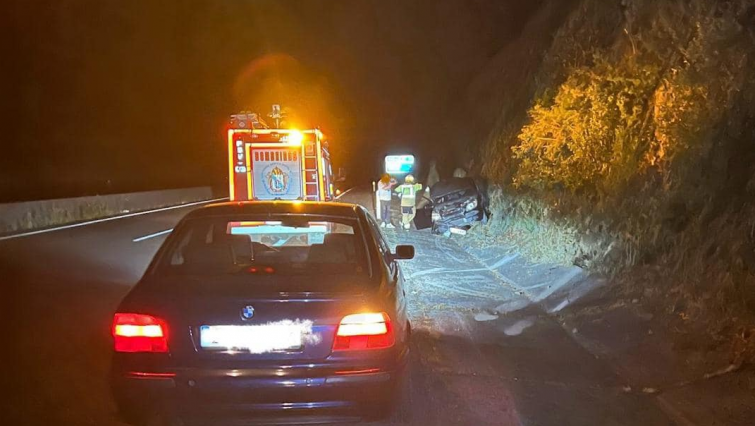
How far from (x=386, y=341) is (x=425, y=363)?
241 cm

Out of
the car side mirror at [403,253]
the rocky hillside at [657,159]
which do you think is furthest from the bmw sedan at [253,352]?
the rocky hillside at [657,159]

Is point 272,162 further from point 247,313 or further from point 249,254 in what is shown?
point 247,313

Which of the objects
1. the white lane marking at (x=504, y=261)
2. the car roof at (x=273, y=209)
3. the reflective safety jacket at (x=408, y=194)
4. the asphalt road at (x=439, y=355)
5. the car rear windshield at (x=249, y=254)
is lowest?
the white lane marking at (x=504, y=261)

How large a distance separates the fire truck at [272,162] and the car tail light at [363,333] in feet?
34.2

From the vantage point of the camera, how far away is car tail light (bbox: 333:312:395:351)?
460 cm

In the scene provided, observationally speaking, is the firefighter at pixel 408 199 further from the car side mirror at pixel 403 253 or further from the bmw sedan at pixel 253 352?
the bmw sedan at pixel 253 352

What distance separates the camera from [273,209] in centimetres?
580

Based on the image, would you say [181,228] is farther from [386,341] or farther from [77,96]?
[77,96]

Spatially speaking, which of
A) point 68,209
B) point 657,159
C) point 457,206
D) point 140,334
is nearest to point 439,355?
point 140,334

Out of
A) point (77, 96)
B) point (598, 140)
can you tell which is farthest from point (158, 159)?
point (598, 140)

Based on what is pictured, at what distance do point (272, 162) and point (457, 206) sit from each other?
608 centimetres

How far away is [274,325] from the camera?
14.9ft

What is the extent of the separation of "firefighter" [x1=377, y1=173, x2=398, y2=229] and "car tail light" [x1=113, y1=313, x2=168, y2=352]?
16718 mm

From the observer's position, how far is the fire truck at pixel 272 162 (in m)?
14.9
